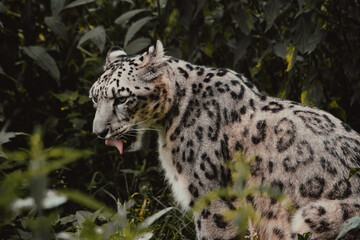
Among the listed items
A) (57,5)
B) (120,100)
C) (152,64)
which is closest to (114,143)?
(120,100)

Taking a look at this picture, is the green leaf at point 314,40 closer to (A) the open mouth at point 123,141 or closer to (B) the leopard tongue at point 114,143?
(A) the open mouth at point 123,141

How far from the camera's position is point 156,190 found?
20.7 ft

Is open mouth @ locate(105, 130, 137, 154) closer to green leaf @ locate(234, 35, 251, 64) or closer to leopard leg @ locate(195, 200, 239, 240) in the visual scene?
leopard leg @ locate(195, 200, 239, 240)

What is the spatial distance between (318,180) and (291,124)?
56 centimetres

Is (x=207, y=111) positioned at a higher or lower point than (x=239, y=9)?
lower

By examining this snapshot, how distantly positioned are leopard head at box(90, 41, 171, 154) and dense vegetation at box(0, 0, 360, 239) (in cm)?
82

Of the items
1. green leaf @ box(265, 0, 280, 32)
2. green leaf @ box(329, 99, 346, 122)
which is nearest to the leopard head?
green leaf @ box(265, 0, 280, 32)

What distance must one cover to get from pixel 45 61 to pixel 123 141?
195cm

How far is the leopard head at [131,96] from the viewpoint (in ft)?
14.8

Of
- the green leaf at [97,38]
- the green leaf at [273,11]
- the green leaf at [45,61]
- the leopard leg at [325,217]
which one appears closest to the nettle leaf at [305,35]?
the green leaf at [273,11]

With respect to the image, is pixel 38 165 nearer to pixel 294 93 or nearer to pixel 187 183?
pixel 187 183

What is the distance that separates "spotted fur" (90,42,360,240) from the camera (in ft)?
12.7

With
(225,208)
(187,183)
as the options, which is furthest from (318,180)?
(187,183)

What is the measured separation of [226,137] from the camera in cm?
438
